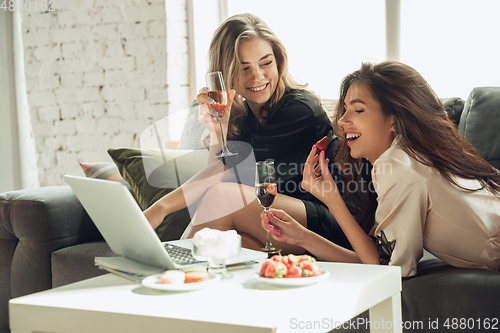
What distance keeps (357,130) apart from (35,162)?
2935 mm

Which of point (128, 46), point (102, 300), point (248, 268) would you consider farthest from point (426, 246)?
point (128, 46)

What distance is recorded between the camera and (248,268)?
3.44ft

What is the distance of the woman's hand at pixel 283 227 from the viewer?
1.42 m

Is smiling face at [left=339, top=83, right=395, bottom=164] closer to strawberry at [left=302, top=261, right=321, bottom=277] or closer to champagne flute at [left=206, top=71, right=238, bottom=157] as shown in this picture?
champagne flute at [left=206, top=71, right=238, bottom=157]

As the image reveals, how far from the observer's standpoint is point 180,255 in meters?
Answer: 1.08

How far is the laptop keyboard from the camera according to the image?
1.03 meters

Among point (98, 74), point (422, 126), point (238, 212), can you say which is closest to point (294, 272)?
point (422, 126)

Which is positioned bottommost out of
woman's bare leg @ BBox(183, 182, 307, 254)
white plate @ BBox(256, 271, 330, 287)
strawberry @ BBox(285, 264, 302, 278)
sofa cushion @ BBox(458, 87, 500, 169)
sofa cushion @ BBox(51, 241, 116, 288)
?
sofa cushion @ BBox(51, 241, 116, 288)

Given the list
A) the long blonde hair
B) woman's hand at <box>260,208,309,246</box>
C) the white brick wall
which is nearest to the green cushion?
the long blonde hair

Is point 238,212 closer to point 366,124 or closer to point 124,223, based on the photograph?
point 366,124

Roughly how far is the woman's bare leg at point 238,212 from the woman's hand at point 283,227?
198 millimetres

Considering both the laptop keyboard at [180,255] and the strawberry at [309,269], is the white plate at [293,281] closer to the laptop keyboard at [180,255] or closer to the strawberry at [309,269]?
the strawberry at [309,269]

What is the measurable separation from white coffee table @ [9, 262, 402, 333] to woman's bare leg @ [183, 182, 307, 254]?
0.64m

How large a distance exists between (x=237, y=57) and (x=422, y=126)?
83 cm
